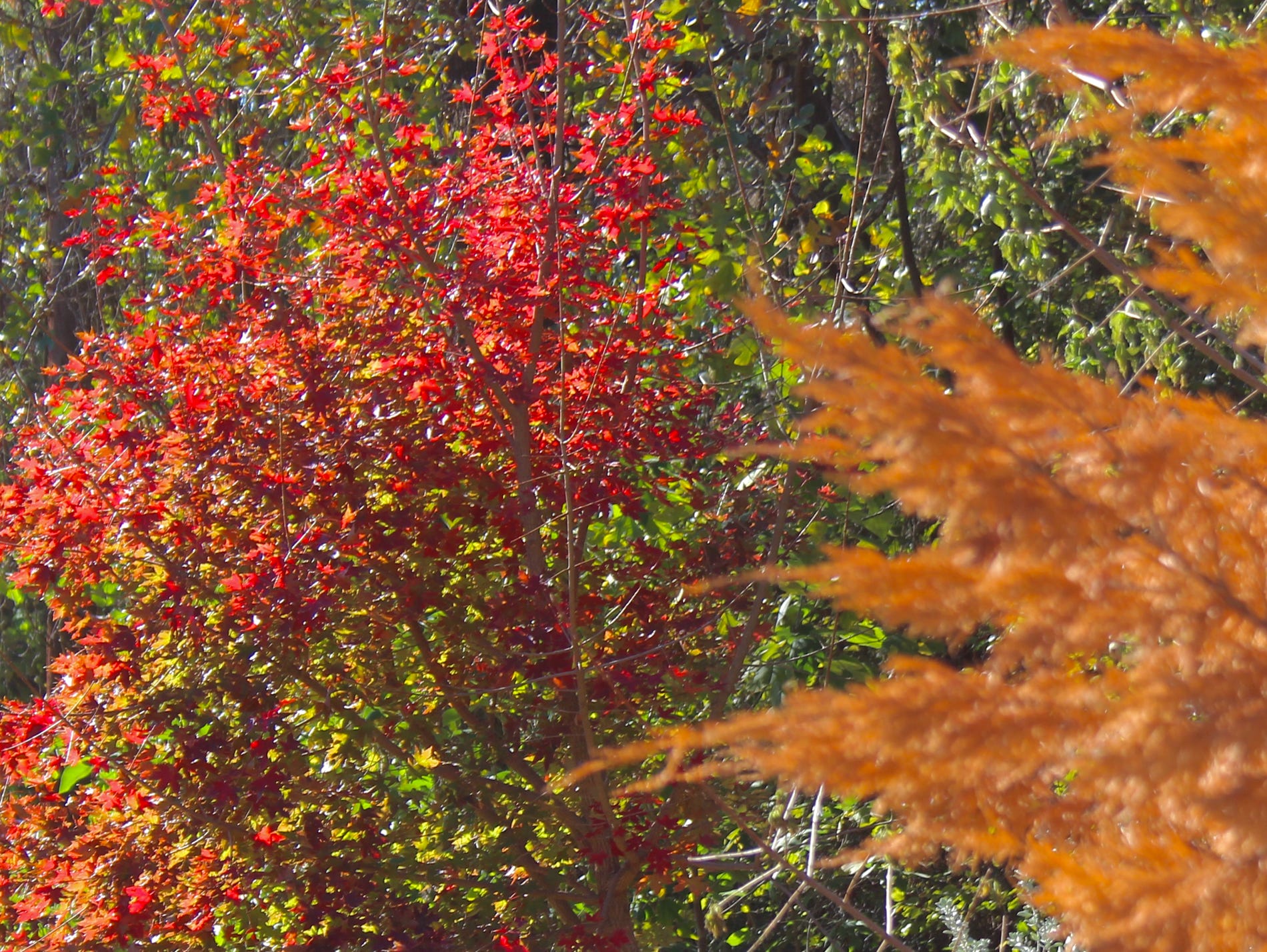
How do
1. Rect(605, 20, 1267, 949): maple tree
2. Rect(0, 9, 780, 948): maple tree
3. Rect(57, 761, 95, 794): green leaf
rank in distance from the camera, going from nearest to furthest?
Rect(605, 20, 1267, 949): maple tree
Rect(0, 9, 780, 948): maple tree
Rect(57, 761, 95, 794): green leaf

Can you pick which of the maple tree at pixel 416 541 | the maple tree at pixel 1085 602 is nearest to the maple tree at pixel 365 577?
the maple tree at pixel 416 541

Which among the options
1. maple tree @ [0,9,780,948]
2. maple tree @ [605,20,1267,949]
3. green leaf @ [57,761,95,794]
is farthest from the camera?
green leaf @ [57,761,95,794]

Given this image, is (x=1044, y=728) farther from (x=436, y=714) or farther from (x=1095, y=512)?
(x=436, y=714)

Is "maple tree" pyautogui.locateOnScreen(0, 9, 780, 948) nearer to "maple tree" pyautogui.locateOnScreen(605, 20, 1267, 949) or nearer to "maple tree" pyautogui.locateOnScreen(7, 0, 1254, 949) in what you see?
"maple tree" pyautogui.locateOnScreen(7, 0, 1254, 949)

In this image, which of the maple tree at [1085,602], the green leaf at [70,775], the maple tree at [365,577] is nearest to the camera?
the maple tree at [1085,602]

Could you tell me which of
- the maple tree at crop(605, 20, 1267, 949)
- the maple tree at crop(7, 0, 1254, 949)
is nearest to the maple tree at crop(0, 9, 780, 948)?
the maple tree at crop(7, 0, 1254, 949)

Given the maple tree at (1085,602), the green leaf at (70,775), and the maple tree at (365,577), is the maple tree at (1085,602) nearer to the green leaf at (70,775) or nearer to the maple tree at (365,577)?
the maple tree at (365,577)

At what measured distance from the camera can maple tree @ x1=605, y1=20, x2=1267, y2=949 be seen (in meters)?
0.61

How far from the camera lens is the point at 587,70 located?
352cm

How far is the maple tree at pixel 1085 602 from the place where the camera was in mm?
606

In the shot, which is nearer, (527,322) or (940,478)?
(940,478)

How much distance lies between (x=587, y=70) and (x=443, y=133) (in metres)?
0.87

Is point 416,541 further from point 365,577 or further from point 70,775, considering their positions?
point 70,775

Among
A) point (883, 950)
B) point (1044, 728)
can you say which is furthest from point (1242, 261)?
point (883, 950)
